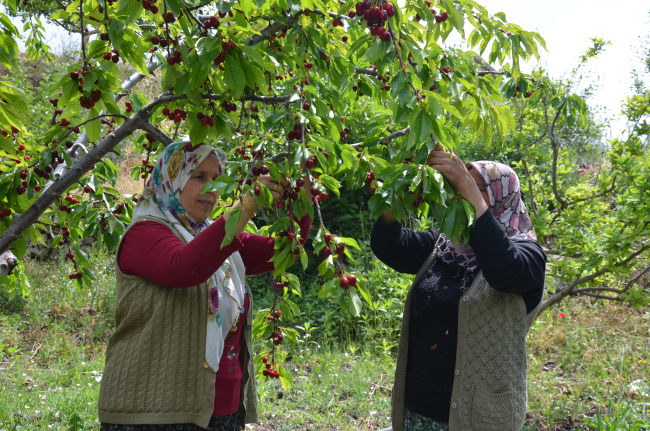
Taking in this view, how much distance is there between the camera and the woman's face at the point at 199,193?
177 cm

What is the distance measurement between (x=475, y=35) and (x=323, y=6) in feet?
2.06

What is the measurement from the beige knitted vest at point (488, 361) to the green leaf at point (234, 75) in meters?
1.10

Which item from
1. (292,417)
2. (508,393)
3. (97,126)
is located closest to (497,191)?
(508,393)

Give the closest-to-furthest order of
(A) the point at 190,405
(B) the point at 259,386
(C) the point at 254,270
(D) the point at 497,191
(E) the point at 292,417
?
1. (A) the point at 190,405
2. (D) the point at 497,191
3. (C) the point at 254,270
4. (E) the point at 292,417
5. (B) the point at 259,386

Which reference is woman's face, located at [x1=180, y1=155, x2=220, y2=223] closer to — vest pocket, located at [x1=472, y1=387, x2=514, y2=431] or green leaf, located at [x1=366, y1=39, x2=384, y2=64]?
green leaf, located at [x1=366, y1=39, x2=384, y2=64]

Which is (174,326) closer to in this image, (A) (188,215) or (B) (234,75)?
(A) (188,215)

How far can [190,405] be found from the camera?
156 centimetres

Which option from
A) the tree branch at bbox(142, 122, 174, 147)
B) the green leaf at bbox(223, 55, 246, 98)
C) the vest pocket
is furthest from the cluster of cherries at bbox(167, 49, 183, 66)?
the vest pocket

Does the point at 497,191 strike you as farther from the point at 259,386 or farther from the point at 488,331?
the point at 259,386

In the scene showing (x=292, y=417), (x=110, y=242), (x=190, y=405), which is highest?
(x=110, y=242)

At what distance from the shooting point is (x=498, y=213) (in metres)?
1.85

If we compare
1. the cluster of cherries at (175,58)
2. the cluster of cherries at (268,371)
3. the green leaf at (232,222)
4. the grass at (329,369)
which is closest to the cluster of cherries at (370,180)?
the green leaf at (232,222)

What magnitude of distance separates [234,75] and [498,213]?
1.13 metres

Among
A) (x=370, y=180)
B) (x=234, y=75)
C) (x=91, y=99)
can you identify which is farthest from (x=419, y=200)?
(x=91, y=99)
